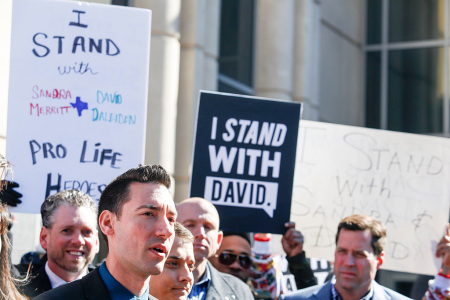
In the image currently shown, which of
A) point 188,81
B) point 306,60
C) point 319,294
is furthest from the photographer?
point 306,60

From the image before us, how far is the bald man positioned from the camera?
192 inches

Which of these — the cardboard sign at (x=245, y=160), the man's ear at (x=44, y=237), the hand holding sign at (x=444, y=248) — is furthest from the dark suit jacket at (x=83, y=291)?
the hand holding sign at (x=444, y=248)

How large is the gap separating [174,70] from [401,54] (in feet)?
22.0

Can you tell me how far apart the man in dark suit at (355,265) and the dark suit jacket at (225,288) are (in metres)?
0.37

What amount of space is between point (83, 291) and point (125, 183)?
424 mm

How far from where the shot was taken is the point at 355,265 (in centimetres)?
529

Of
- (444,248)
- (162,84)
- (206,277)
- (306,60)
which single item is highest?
(306,60)

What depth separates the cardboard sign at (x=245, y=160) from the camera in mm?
5863

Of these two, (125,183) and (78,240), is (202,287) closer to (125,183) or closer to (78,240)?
(78,240)

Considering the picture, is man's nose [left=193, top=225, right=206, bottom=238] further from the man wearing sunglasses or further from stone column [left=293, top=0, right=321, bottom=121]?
stone column [left=293, top=0, right=321, bottom=121]

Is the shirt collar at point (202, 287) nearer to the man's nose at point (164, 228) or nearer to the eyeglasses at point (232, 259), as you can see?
the eyeglasses at point (232, 259)

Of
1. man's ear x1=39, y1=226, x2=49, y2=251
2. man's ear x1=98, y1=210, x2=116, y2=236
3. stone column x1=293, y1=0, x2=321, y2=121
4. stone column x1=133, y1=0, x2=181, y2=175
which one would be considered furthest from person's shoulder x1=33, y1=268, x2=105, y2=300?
stone column x1=293, y1=0, x2=321, y2=121

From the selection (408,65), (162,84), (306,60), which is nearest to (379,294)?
(162,84)

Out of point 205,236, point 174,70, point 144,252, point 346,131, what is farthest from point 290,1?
point 144,252
